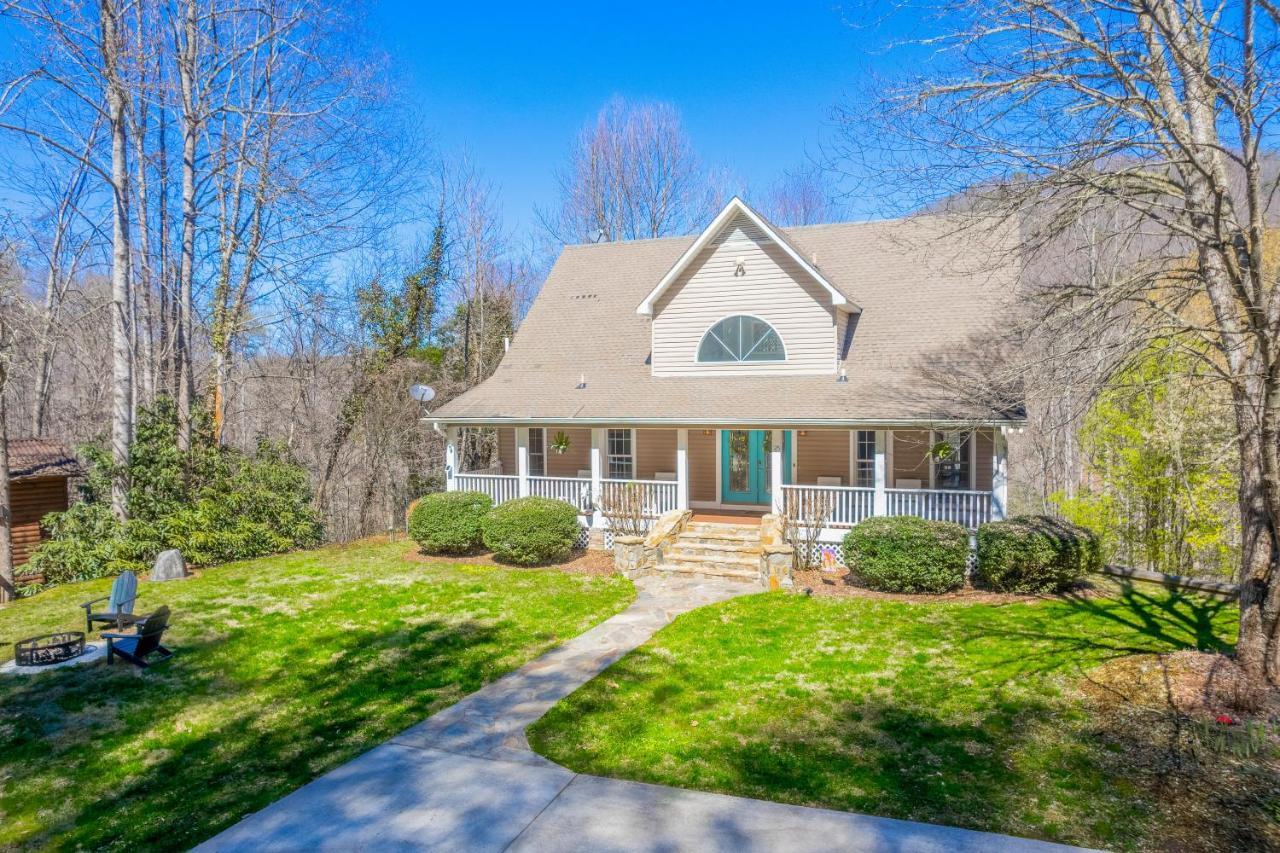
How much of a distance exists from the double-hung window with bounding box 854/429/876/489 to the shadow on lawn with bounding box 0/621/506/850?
27.5ft

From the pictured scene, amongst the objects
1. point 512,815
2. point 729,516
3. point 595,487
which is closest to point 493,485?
point 595,487

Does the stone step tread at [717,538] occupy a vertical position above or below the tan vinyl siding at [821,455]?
below

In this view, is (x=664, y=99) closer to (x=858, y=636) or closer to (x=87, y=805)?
(x=858, y=636)

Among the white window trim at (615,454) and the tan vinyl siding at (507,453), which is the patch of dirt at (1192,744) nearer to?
the white window trim at (615,454)

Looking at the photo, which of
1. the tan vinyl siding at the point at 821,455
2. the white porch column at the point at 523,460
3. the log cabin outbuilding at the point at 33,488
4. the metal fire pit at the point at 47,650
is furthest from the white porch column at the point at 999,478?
the log cabin outbuilding at the point at 33,488

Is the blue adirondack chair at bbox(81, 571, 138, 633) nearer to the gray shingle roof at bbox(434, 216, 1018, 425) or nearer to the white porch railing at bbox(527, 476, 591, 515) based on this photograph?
the gray shingle roof at bbox(434, 216, 1018, 425)

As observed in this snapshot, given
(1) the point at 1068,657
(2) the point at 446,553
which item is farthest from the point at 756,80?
(2) the point at 446,553

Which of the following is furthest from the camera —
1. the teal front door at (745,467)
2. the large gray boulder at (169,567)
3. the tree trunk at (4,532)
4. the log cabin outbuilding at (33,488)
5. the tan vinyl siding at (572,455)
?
the tan vinyl siding at (572,455)

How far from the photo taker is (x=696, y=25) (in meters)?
18.7

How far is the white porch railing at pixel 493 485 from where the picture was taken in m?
15.2

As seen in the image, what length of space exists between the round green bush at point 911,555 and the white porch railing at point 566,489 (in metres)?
5.66

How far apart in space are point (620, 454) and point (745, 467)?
2.89 meters

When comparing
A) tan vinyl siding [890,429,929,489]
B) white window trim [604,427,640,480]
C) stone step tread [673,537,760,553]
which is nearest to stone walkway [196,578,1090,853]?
stone step tread [673,537,760,553]

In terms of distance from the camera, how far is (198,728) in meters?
6.23
